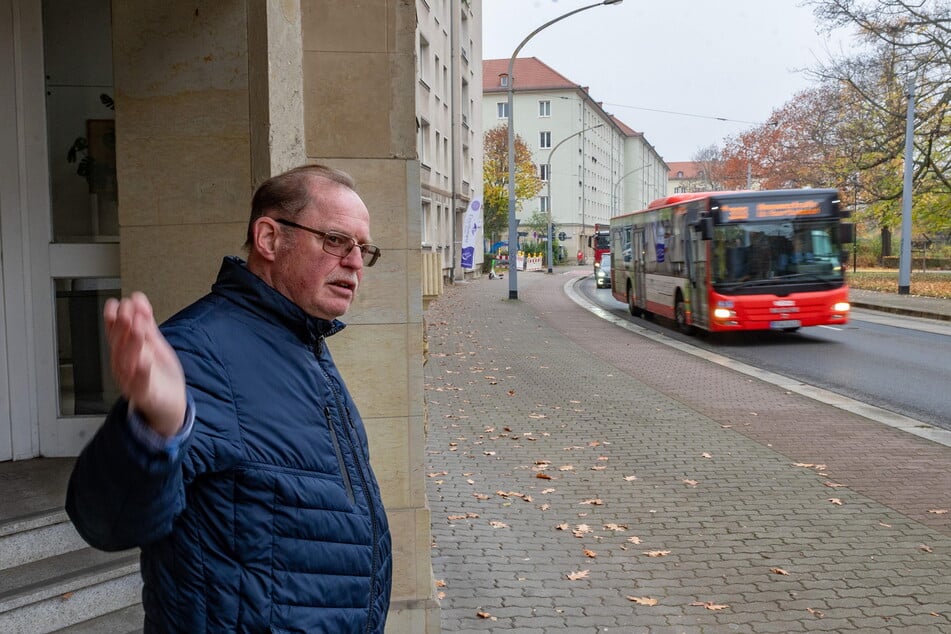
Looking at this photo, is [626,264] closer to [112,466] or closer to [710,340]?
[710,340]

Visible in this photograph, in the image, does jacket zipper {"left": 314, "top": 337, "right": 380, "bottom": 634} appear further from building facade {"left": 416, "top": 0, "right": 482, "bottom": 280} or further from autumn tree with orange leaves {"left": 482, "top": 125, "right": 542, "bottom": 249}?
autumn tree with orange leaves {"left": 482, "top": 125, "right": 542, "bottom": 249}

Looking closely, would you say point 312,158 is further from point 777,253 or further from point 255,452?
point 777,253

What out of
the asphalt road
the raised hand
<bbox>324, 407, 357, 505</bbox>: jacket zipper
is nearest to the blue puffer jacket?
<bbox>324, 407, 357, 505</bbox>: jacket zipper

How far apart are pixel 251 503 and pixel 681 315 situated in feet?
65.2

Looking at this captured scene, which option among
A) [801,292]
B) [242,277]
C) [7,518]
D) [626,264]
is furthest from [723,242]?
[242,277]

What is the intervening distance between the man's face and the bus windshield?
55.4 feet

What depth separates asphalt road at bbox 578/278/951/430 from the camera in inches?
480

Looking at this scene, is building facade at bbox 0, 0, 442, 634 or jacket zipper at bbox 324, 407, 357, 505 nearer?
jacket zipper at bbox 324, 407, 357, 505

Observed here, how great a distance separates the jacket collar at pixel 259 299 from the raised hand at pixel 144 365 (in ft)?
1.67

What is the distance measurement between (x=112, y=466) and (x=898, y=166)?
4020 cm

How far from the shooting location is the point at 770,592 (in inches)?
197

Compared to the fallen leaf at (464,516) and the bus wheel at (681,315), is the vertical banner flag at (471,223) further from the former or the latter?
the fallen leaf at (464,516)

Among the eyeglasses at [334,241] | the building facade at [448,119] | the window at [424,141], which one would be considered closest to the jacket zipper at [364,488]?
the eyeglasses at [334,241]

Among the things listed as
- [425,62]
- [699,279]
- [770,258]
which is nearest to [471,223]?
[699,279]
